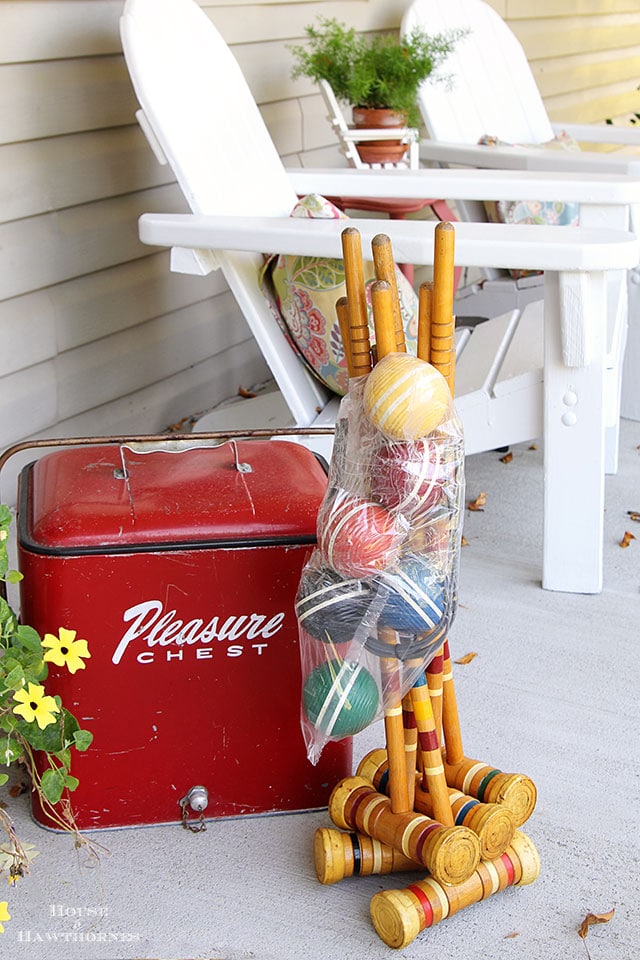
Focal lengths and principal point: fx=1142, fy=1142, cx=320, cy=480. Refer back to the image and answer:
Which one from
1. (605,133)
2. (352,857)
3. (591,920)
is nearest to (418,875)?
(352,857)

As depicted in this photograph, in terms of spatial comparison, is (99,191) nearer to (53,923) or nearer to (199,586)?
(199,586)

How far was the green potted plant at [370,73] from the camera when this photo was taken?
309 cm

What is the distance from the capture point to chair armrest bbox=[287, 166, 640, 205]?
7.79 ft

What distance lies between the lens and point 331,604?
1.28 m

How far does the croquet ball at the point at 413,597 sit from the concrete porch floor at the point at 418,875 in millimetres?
386

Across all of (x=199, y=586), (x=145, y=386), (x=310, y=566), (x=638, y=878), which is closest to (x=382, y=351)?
(x=310, y=566)

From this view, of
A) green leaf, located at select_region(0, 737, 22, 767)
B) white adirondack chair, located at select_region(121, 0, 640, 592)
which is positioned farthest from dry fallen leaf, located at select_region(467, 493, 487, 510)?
green leaf, located at select_region(0, 737, 22, 767)

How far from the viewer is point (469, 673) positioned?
197cm

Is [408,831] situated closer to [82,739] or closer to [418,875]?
[418,875]

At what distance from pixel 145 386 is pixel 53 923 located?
1787 mm

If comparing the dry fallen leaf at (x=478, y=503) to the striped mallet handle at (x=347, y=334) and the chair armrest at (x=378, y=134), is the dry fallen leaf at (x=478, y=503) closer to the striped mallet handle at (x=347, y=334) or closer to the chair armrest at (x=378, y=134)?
the chair armrest at (x=378, y=134)

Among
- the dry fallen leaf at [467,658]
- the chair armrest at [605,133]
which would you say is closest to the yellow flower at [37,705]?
the dry fallen leaf at [467,658]

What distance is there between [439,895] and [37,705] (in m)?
0.52

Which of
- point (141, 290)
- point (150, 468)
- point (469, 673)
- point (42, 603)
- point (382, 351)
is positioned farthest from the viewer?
point (141, 290)
